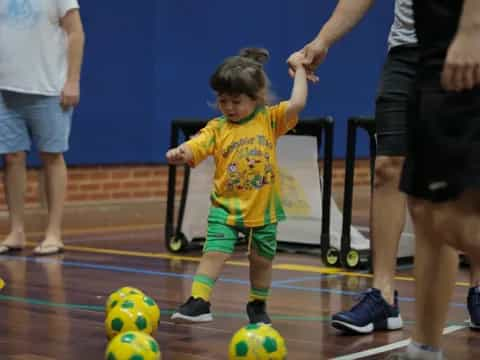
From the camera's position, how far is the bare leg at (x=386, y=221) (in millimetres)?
4008

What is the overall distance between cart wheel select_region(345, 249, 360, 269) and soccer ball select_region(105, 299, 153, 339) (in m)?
2.38

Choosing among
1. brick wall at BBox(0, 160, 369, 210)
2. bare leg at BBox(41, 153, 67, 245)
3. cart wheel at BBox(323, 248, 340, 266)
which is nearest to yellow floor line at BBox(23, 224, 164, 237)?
brick wall at BBox(0, 160, 369, 210)

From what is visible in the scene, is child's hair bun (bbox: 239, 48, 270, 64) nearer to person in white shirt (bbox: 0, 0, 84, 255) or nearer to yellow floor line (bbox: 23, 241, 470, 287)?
yellow floor line (bbox: 23, 241, 470, 287)

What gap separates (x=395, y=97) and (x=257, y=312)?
3.39ft

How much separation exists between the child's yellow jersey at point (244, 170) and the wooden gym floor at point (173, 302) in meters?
0.45

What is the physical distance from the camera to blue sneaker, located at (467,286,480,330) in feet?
13.6

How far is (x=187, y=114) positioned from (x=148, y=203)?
33.1 inches

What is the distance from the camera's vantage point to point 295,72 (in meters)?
4.09

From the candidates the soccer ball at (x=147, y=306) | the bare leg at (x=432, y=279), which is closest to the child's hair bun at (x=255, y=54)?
the soccer ball at (x=147, y=306)

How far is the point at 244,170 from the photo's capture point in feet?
14.0

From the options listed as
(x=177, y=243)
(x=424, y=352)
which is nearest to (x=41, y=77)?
(x=177, y=243)

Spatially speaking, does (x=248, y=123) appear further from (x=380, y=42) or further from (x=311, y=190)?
(x=380, y=42)

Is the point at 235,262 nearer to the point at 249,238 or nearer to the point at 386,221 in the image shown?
the point at 249,238

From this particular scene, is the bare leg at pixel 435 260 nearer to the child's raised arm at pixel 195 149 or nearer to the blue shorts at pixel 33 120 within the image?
the child's raised arm at pixel 195 149
